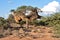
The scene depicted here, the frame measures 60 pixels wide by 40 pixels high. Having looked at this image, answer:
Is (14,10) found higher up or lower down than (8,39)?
higher up

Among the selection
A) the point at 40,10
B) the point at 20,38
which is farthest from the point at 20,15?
the point at 20,38

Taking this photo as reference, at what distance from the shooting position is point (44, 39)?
738 inches

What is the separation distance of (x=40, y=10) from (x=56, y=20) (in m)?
14.8

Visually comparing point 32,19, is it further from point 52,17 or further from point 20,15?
point 52,17

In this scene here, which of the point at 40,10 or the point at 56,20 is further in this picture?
the point at 40,10

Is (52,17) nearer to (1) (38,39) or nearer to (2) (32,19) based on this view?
(1) (38,39)

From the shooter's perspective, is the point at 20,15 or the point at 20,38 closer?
the point at 20,38

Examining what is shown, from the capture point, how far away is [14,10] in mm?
35188

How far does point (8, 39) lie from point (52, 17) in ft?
16.3

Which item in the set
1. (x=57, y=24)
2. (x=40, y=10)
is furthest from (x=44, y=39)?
(x=40, y=10)

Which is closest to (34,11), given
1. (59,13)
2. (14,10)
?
(14,10)

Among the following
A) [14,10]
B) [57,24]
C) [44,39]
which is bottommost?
[44,39]

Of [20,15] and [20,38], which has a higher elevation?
[20,15]

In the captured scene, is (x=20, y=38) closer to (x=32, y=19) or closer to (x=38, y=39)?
(x=38, y=39)
